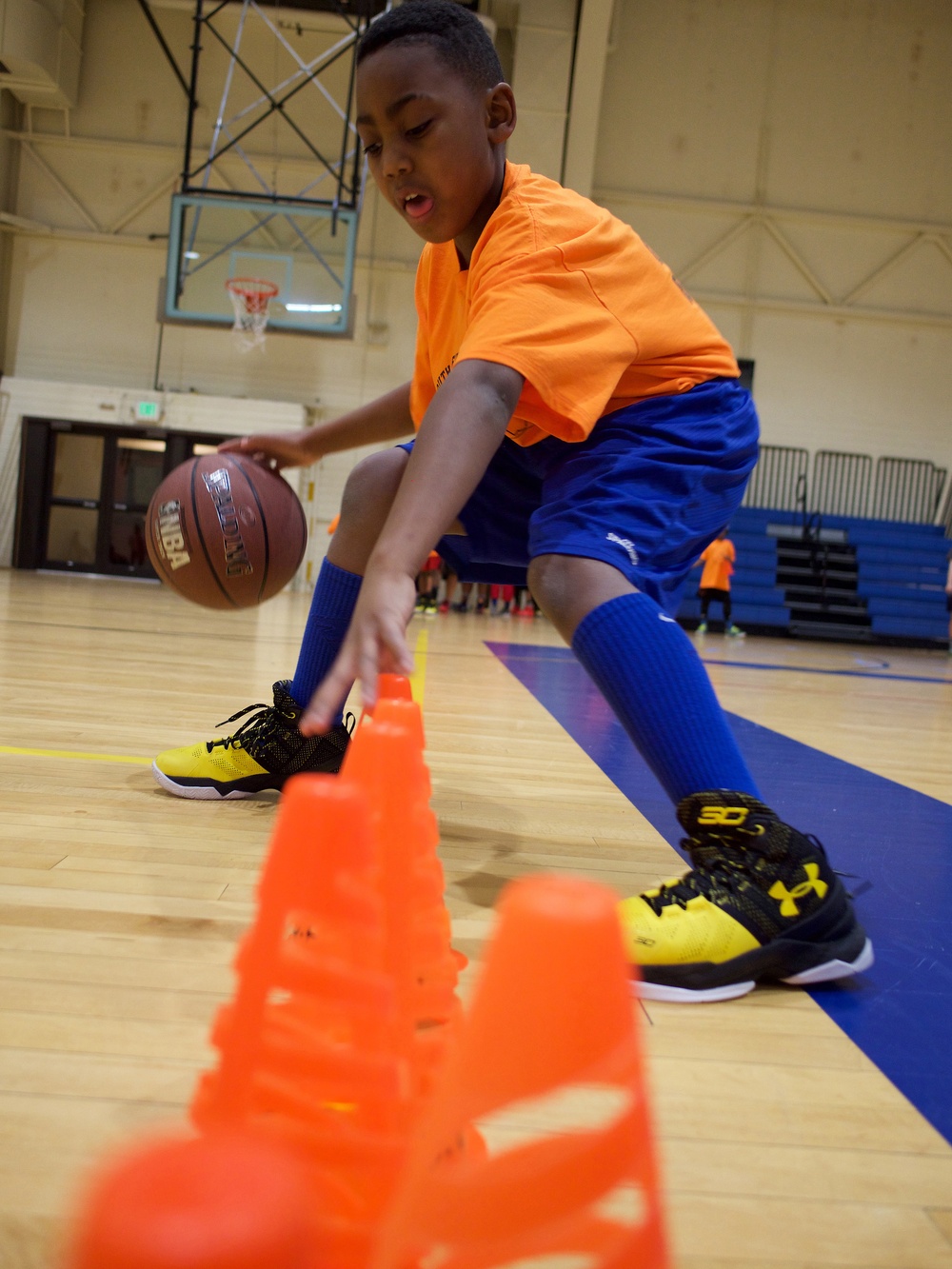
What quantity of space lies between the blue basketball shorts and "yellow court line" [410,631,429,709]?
42.2 inches

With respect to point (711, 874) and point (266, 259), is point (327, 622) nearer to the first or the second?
point (711, 874)

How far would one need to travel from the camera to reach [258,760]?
71.6 inches

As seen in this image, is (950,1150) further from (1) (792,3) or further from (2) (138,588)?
(1) (792,3)

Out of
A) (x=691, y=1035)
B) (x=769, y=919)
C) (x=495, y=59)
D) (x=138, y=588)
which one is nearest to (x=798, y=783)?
(x=769, y=919)

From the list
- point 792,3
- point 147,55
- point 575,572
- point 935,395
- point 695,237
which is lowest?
point 575,572

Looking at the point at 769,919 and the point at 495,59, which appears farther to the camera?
the point at 495,59

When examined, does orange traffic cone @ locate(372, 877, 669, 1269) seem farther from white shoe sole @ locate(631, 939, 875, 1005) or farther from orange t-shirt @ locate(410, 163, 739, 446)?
orange t-shirt @ locate(410, 163, 739, 446)

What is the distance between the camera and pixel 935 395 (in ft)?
40.9

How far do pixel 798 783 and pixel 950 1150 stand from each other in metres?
1.69

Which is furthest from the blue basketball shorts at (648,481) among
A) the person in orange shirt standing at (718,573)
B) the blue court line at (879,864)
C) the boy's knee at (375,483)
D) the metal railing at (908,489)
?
the metal railing at (908,489)

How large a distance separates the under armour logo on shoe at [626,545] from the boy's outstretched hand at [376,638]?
1.42 ft

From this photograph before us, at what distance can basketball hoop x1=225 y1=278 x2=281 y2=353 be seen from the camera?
8.58 m

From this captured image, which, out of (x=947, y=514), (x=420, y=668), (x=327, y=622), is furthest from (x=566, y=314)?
(x=947, y=514)

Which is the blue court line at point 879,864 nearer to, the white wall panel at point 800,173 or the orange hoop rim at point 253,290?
the orange hoop rim at point 253,290
